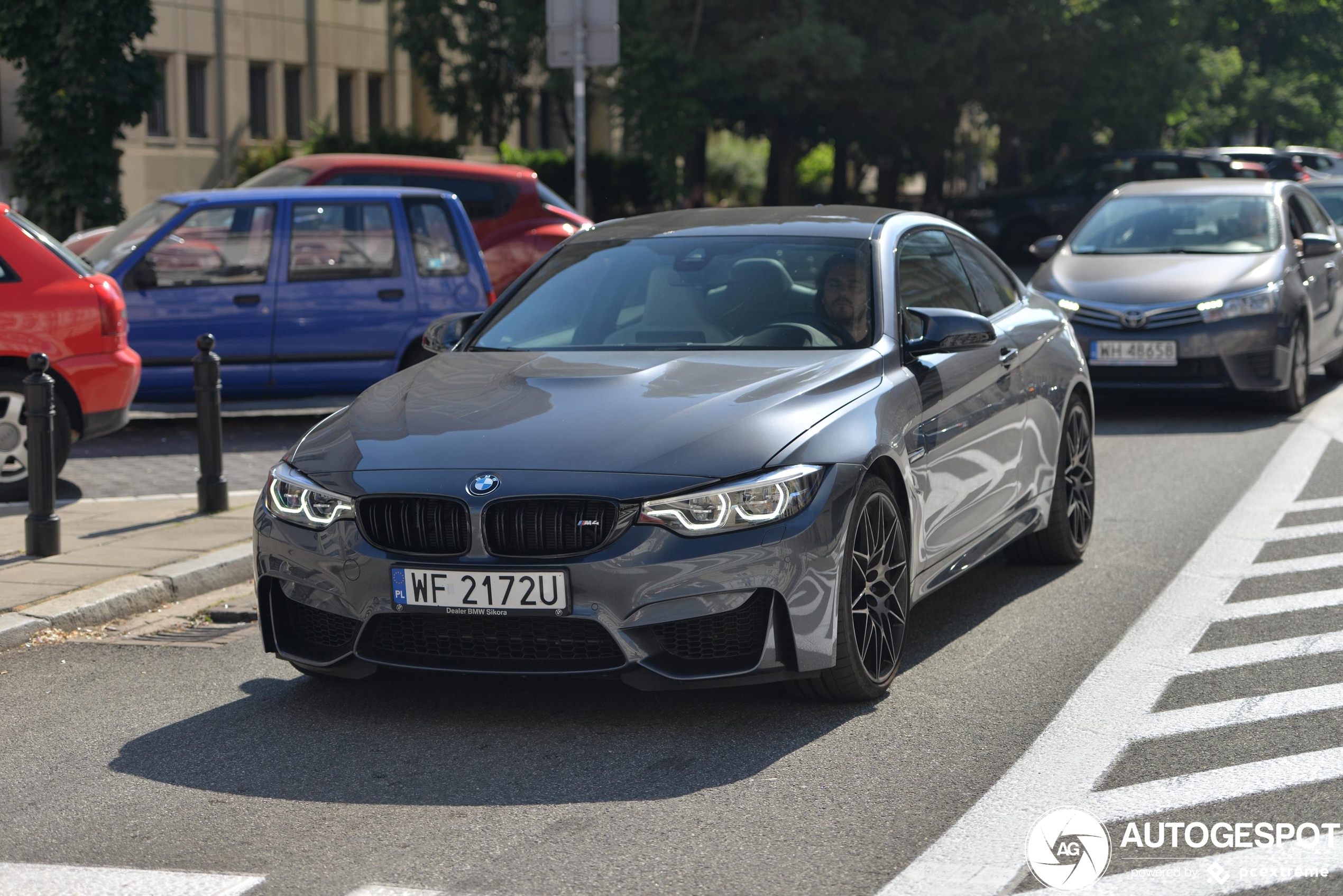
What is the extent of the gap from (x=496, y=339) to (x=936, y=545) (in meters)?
1.73

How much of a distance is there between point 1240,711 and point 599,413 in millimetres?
2072

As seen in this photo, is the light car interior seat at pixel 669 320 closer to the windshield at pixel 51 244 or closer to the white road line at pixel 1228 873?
the white road line at pixel 1228 873

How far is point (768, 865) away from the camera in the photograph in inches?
156

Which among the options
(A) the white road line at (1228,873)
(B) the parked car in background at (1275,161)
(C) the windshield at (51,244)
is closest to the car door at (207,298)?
(C) the windshield at (51,244)

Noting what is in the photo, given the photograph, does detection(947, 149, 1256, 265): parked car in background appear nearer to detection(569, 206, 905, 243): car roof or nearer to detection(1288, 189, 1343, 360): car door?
detection(1288, 189, 1343, 360): car door

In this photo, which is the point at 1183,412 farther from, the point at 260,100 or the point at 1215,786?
the point at 260,100

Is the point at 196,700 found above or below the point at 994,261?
below

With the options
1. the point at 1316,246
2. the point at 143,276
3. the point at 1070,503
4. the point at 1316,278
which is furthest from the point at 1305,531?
the point at 143,276

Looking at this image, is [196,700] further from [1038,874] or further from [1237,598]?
[1237,598]

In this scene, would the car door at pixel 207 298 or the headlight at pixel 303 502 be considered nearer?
the headlight at pixel 303 502

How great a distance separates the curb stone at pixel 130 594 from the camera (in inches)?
256

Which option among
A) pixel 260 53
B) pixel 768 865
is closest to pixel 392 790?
pixel 768 865

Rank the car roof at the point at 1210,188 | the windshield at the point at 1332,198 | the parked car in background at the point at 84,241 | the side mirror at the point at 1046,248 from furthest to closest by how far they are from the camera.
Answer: the windshield at the point at 1332,198
the parked car in background at the point at 84,241
the car roof at the point at 1210,188
the side mirror at the point at 1046,248

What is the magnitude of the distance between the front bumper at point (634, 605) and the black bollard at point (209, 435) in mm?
3653
